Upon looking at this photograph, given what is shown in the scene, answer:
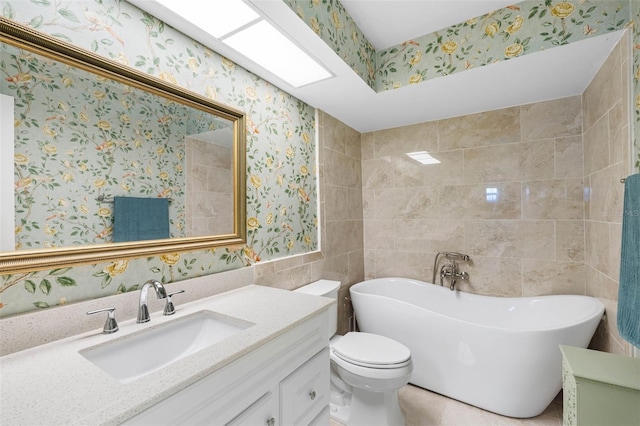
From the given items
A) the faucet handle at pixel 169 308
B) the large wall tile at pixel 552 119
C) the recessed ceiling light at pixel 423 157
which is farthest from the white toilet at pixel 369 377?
the large wall tile at pixel 552 119

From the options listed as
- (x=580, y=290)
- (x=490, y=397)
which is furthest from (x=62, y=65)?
(x=580, y=290)

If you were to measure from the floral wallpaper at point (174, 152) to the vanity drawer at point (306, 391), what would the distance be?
2.27ft

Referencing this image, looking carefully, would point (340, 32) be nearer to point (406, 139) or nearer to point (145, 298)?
point (406, 139)

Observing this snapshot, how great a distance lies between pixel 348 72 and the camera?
1752mm

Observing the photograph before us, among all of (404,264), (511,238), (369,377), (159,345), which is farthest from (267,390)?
(511,238)

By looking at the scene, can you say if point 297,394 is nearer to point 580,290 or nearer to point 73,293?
point 73,293

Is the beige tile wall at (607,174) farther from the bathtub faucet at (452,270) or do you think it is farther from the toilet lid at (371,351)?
the toilet lid at (371,351)

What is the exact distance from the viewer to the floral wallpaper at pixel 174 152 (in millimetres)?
922

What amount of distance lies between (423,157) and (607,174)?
1314 mm

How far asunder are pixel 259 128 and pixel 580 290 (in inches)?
106

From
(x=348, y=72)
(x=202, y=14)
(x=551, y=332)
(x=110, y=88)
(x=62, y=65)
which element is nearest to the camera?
(x=62, y=65)

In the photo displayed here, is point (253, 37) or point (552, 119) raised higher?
point (253, 37)

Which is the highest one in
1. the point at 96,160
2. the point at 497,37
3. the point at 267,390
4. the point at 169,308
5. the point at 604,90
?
the point at 497,37

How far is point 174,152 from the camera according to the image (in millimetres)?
1289
